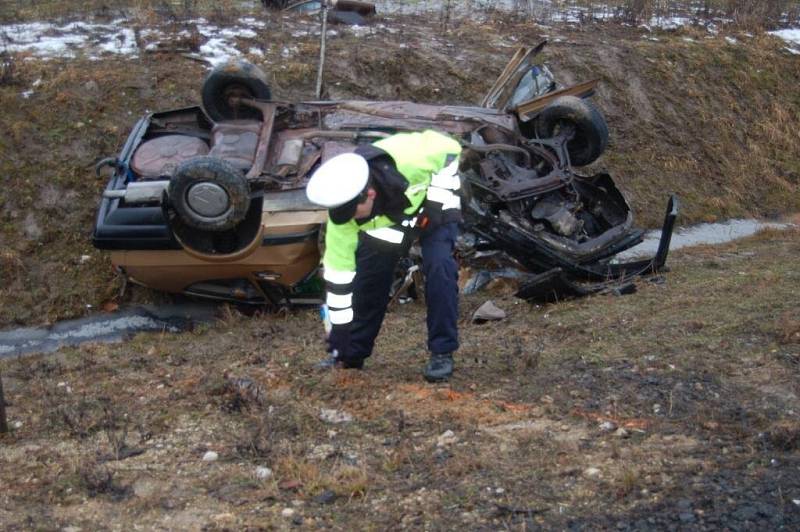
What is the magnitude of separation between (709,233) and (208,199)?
21.7ft

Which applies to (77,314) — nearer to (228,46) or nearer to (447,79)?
(228,46)

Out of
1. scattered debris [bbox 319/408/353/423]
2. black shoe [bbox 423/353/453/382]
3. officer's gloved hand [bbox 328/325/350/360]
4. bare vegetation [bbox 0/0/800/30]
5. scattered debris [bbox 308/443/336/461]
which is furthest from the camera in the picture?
bare vegetation [bbox 0/0/800/30]

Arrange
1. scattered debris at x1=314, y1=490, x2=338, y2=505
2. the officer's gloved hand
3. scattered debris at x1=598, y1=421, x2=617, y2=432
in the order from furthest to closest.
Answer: the officer's gloved hand → scattered debris at x1=598, y1=421, x2=617, y2=432 → scattered debris at x1=314, y1=490, x2=338, y2=505

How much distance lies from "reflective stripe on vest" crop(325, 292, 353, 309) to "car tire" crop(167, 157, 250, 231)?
213 cm

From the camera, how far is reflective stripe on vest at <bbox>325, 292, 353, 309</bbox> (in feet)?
16.3

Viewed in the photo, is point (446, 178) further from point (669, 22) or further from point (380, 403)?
point (669, 22)

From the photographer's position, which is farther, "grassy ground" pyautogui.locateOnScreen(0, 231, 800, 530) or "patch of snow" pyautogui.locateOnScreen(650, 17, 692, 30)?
"patch of snow" pyautogui.locateOnScreen(650, 17, 692, 30)

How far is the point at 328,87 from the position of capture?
38.8ft

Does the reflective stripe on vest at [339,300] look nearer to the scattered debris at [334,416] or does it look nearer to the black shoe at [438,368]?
the scattered debris at [334,416]

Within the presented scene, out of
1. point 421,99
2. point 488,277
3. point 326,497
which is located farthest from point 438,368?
point 421,99

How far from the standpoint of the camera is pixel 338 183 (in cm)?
462

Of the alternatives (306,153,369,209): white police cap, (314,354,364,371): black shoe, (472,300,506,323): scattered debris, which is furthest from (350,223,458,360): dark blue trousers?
(472,300,506,323): scattered debris

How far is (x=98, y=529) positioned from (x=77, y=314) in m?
5.04

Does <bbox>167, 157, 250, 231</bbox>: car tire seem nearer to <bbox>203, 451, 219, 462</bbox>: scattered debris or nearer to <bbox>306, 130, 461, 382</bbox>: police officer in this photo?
<bbox>306, 130, 461, 382</bbox>: police officer
